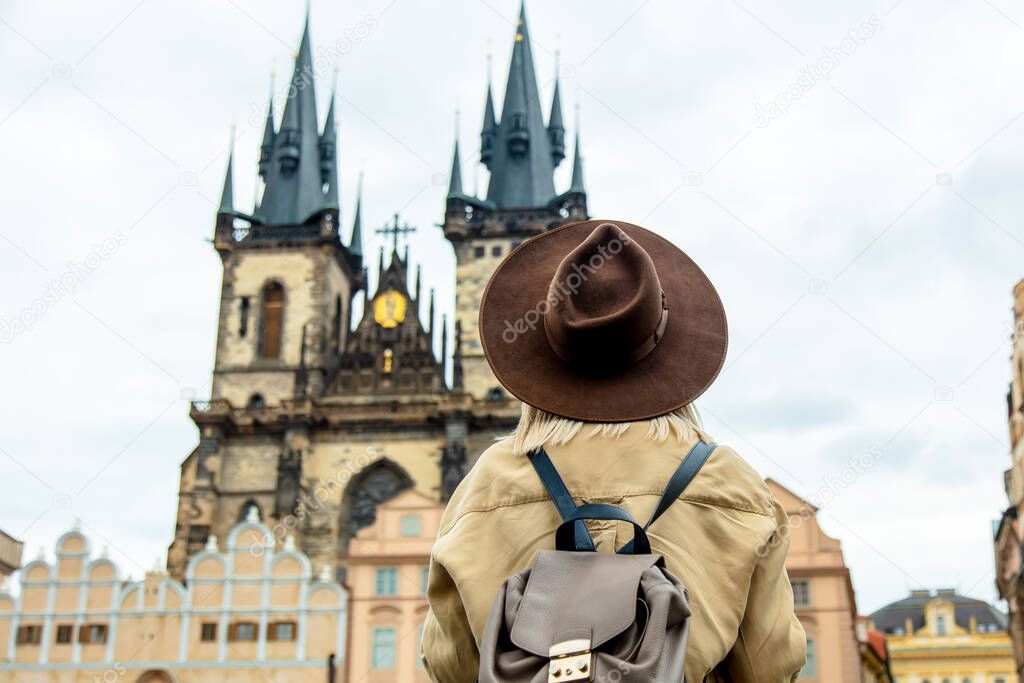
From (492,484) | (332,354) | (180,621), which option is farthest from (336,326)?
(492,484)

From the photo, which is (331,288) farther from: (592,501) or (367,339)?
(592,501)

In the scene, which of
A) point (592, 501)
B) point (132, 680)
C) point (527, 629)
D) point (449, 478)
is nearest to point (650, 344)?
Answer: point (592, 501)

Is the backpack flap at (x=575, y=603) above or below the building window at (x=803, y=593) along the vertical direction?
below

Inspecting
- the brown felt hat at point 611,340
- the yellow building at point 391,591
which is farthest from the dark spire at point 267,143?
the brown felt hat at point 611,340

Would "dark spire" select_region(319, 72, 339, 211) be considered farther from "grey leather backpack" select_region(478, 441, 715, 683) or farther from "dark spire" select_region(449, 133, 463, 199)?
"grey leather backpack" select_region(478, 441, 715, 683)

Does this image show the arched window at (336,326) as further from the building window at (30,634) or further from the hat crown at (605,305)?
the hat crown at (605,305)

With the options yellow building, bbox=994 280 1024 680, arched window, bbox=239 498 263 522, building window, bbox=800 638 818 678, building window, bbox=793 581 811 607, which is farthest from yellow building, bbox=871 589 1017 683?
arched window, bbox=239 498 263 522

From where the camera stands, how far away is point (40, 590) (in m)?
27.3

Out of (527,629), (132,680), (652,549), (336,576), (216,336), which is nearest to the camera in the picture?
(527,629)

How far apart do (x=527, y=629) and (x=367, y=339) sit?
40804 millimetres

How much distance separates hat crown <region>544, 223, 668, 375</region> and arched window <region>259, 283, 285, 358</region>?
4014cm

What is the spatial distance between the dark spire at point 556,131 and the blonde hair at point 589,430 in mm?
44277

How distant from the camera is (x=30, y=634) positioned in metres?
26.9

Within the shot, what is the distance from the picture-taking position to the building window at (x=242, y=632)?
85.6 ft
